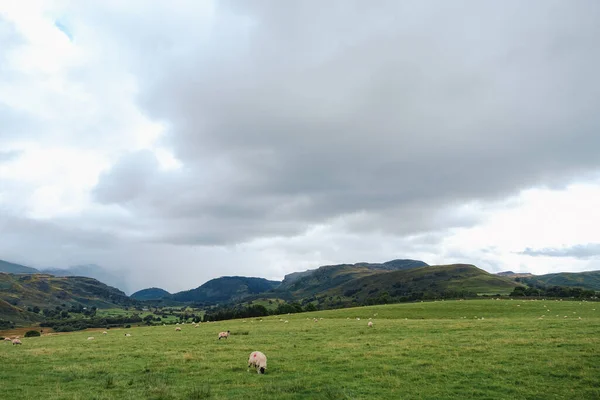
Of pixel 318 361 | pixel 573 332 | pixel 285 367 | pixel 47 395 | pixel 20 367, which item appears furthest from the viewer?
pixel 573 332

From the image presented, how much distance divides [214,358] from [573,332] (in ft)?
101

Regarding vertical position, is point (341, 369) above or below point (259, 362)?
below

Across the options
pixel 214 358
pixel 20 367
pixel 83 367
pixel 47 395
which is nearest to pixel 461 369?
pixel 214 358

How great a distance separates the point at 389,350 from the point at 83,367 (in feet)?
73.7

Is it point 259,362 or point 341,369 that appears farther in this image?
point 259,362

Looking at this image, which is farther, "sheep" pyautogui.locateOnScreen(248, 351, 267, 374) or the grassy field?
"sheep" pyautogui.locateOnScreen(248, 351, 267, 374)

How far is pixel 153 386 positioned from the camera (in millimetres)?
19062

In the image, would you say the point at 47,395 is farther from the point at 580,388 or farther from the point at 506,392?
the point at 580,388

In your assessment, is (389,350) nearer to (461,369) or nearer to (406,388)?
(461,369)

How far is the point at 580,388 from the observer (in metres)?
16.8

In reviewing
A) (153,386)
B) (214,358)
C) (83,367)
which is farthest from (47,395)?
(214,358)

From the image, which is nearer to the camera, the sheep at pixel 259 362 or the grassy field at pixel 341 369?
the grassy field at pixel 341 369

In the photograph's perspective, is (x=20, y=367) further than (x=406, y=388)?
Yes

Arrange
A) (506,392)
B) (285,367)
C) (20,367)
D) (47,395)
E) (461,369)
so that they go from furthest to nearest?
(20,367) → (285,367) → (461,369) → (47,395) → (506,392)
